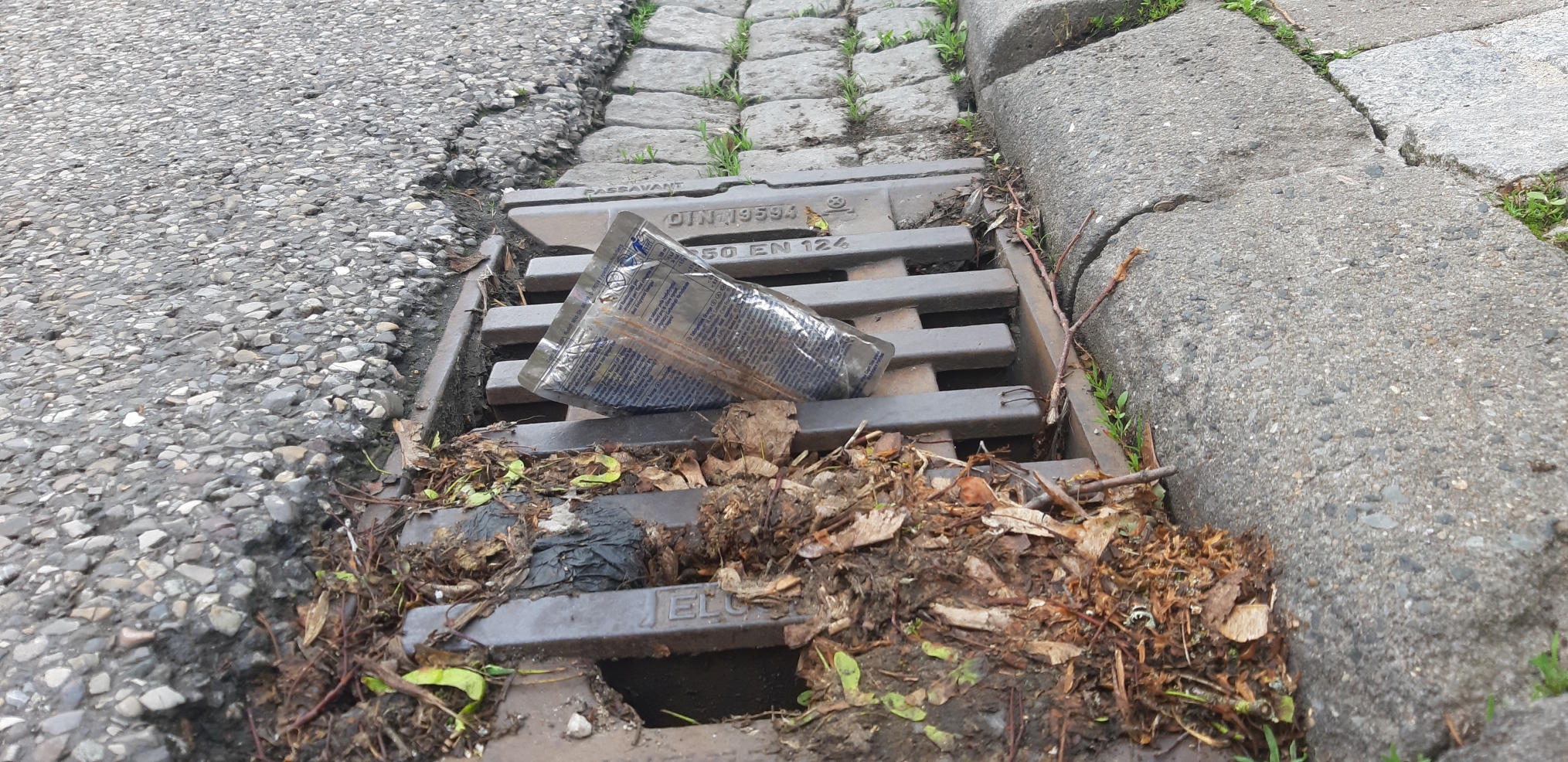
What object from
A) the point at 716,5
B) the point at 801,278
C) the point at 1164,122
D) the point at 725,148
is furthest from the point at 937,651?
the point at 716,5

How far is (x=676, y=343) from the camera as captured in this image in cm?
159

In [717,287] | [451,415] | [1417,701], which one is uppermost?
[717,287]

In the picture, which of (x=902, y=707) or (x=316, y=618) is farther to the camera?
(x=316, y=618)

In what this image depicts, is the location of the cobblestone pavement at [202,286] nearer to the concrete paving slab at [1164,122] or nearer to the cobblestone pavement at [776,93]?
the cobblestone pavement at [776,93]

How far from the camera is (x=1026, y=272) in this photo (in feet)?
6.43

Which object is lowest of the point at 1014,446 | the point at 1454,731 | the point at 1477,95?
the point at 1014,446

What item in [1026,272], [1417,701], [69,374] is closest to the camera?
[1417,701]

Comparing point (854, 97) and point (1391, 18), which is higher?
point (1391, 18)

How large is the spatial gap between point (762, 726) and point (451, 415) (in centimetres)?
90

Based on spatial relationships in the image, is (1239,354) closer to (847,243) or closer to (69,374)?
(847,243)

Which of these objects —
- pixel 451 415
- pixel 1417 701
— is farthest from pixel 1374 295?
pixel 451 415

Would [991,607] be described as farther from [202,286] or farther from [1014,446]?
[202,286]

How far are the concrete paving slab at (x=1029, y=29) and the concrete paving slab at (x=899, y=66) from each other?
0.28 meters

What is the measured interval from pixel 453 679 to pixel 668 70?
236 cm
